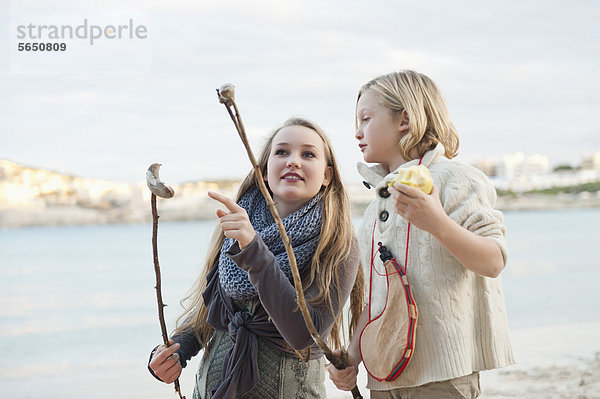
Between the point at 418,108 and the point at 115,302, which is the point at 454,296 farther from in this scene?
the point at 115,302

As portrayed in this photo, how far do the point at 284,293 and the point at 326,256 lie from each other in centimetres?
27

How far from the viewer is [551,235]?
67.4 feet

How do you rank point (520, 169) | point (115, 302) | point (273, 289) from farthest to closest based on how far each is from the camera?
1. point (520, 169)
2. point (115, 302)
3. point (273, 289)

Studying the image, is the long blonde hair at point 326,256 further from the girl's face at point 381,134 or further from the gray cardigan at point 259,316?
the girl's face at point 381,134

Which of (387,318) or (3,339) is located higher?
(387,318)

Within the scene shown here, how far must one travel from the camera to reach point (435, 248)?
1.47m

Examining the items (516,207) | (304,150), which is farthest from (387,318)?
(516,207)

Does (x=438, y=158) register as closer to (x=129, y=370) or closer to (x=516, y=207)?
(x=129, y=370)

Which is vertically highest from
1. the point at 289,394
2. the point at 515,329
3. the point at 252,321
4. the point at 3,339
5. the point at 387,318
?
the point at 387,318

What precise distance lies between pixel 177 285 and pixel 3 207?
2039 centimetres

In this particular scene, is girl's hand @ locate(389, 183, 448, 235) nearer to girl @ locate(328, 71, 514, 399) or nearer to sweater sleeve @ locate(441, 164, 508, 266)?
girl @ locate(328, 71, 514, 399)

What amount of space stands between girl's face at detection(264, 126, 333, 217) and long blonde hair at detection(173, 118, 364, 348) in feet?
0.15

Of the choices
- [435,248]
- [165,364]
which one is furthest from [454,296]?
[165,364]

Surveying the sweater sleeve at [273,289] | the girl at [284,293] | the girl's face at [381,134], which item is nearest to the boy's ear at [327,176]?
the girl at [284,293]
